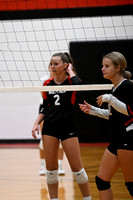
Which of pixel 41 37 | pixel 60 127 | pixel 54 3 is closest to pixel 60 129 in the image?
pixel 60 127

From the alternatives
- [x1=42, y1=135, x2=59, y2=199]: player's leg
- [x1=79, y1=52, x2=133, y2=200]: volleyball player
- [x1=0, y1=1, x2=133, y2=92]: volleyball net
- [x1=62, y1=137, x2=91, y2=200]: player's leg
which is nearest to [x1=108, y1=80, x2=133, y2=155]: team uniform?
[x1=79, y1=52, x2=133, y2=200]: volleyball player

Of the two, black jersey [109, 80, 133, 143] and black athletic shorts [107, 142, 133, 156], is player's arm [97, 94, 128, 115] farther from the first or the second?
black athletic shorts [107, 142, 133, 156]

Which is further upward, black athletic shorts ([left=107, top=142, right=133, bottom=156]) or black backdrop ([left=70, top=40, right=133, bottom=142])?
black athletic shorts ([left=107, top=142, right=133, bottom=156])

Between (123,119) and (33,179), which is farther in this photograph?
(33,179)

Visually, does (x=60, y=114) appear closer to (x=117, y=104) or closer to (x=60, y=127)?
(x=60, y=127)

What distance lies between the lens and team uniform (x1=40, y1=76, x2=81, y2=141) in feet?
14.0

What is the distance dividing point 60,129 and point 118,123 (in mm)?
883

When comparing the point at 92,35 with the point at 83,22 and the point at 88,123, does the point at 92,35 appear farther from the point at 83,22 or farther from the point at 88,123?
the point at 88,123

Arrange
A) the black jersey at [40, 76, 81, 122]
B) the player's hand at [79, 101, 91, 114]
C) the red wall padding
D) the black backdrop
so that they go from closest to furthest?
the player's hand at [79, 101, 91, 114]
the black jersey at [40, 76, 81, 122]
the red wall padding
the black backdrop

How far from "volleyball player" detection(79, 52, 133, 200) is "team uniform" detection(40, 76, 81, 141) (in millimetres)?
632

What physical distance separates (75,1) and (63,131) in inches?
129

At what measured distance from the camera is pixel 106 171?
361 cm

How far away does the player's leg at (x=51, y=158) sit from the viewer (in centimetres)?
421

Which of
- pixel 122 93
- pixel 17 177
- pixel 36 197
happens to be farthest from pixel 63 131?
pixel 17 177
